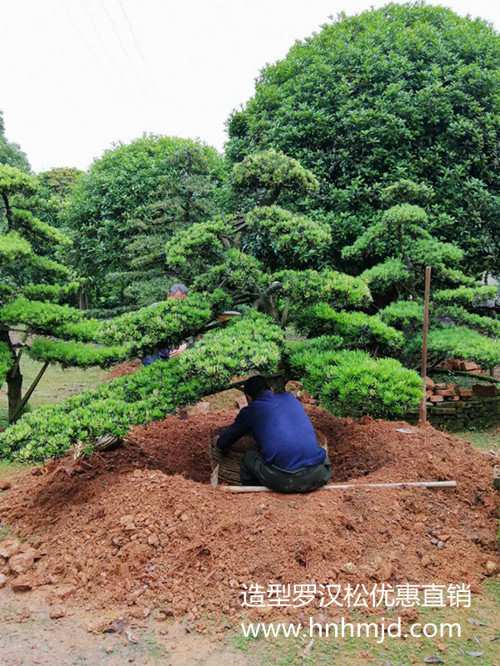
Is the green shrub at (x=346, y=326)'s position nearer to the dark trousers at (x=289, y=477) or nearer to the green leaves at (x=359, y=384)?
the green leaves at (x=359, y=384)

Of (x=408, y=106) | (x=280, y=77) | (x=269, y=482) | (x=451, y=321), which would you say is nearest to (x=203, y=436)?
(x=269, y=482)

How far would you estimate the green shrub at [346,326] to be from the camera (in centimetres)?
486

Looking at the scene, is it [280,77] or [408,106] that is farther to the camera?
[280,77]

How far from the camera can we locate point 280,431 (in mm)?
4039

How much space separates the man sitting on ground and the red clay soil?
0.13 metres

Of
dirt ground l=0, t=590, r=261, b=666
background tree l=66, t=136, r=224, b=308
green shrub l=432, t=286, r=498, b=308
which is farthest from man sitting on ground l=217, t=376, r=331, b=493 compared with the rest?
background tree l=66, t=136, r=224, b=308

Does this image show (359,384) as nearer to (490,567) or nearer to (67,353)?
(490,567)

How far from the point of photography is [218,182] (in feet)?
35.0

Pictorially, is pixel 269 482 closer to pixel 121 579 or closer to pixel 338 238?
pixel 121 579

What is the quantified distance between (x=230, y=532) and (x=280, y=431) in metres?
0.83

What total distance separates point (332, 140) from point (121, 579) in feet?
21.8

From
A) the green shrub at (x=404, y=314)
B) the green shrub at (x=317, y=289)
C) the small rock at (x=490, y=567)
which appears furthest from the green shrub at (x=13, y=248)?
the small rock at (x=490, y=567)

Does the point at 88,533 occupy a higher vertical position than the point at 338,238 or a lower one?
lower

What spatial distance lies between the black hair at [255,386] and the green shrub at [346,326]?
29.7 inches
